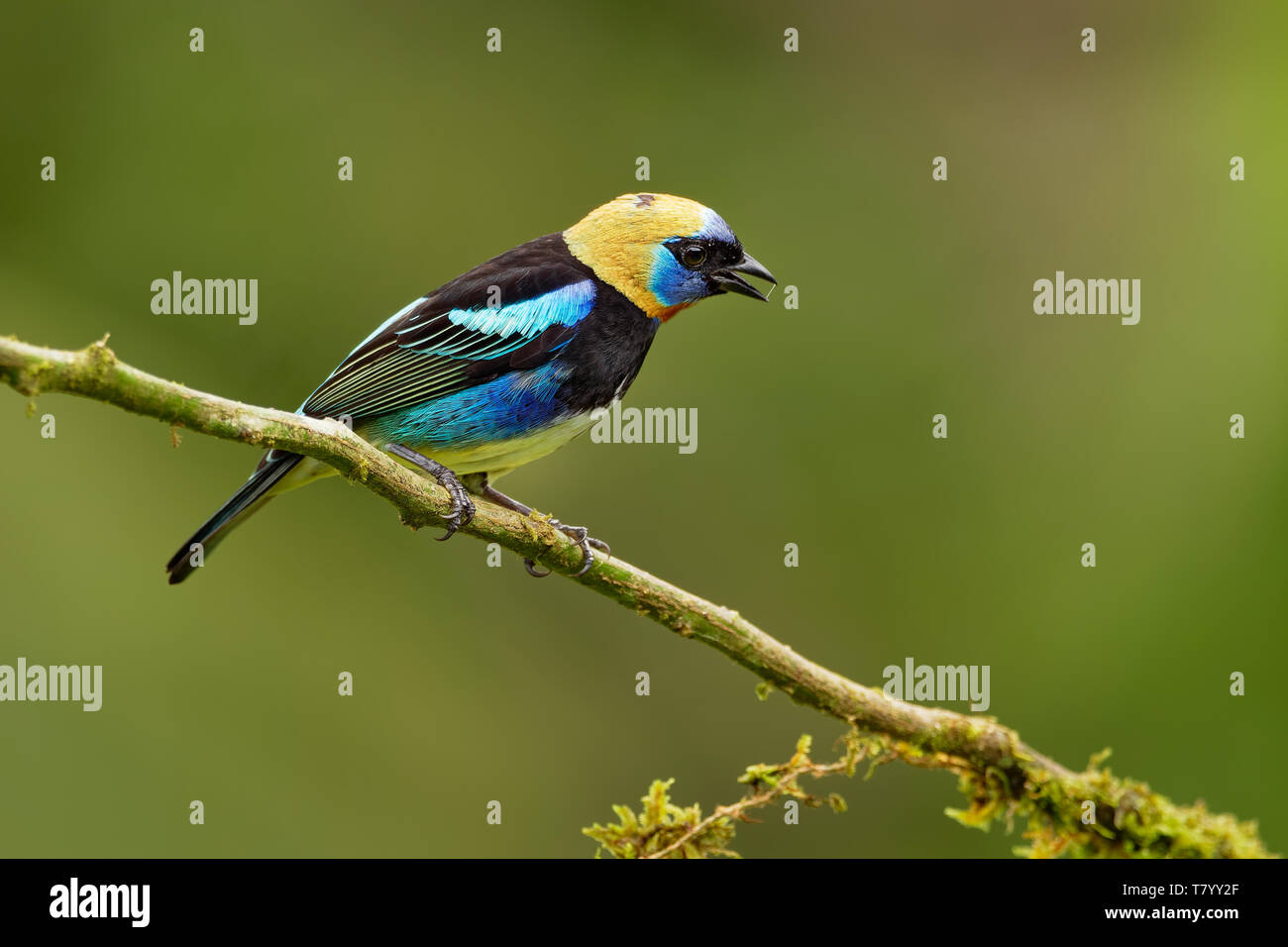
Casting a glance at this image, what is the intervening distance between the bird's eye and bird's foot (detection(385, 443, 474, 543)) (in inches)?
48.5

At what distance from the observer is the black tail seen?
14.1 ft

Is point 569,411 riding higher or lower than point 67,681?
higher

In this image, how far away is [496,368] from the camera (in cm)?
443

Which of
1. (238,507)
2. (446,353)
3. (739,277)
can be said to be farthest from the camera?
(739,277)

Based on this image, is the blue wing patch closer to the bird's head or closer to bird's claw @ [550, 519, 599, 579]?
the bird's head

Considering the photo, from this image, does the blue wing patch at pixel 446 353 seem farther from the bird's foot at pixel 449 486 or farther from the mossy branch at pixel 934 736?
the mossy branch at pixel 934 736

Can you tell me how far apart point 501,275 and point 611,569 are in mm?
1330

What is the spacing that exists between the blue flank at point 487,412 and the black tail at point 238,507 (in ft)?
1.44

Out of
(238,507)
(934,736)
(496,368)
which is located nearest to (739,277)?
(496,368)

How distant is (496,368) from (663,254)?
84 centimetres

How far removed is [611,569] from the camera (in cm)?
396

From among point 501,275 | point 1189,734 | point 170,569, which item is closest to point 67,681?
point 170,569

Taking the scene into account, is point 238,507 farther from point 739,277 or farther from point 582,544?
point 739,277

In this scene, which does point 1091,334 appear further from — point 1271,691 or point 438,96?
point 438,96
